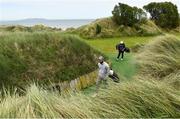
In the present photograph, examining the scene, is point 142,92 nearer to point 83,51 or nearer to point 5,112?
point 5,112

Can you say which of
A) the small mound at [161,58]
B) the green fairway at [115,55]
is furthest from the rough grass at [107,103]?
the small mound at [161,58]

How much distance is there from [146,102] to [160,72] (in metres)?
5.83

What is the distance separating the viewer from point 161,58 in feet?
49.5

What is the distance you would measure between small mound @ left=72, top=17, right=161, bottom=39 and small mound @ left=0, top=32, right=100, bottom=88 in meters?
Answer: 14.3

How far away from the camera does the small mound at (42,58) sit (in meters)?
15.3

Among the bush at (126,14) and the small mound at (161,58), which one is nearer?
the small mound at (161,58)

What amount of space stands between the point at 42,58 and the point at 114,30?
18319 mm

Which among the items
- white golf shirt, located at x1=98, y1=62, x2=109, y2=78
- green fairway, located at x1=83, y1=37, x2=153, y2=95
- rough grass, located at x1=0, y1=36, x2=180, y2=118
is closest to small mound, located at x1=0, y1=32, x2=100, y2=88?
green fairway, located at x1=83, y1=37, x2=153, y2=95

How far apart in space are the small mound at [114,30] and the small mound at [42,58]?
1433 cm

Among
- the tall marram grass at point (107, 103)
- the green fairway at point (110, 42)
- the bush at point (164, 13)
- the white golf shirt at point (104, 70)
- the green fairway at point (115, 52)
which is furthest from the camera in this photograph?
the bush at point (164, 13)

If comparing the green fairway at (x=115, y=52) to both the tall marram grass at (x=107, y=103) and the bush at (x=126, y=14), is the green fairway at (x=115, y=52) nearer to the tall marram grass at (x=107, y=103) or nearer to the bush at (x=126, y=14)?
the bush at (x=126, y=14)

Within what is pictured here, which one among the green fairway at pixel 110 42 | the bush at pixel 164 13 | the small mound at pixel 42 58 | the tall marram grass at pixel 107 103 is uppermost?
the tall marram grass at pixel 107 103

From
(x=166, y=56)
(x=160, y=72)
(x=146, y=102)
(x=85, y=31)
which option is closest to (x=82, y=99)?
(x=146, y=102)

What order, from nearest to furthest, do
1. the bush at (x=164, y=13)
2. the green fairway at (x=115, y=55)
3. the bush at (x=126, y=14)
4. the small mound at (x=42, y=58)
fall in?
the small mound at (x=42, y=58) < the green fairway at (x=115, y=55) < the bush at (x=126, y=14) < the bush at (x=164, y=13)
